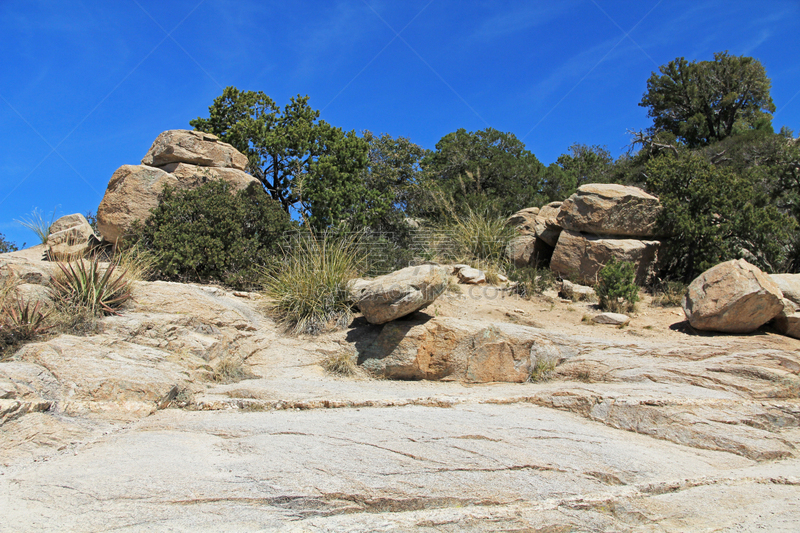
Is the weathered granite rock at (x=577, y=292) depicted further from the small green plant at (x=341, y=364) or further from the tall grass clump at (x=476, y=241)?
the small green plant at (x=341, y=364)

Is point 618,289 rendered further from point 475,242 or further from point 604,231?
point 475,242

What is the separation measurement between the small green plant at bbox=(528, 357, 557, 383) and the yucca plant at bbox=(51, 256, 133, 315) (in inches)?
237

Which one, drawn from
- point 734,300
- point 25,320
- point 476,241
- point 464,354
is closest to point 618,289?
point 734,300

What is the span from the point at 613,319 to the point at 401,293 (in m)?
4.44

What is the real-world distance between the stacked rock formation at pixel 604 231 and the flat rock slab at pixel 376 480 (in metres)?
7.45

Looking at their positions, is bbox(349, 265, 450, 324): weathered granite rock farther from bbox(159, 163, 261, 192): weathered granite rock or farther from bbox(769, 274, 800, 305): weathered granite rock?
bbox(769, 274, 800, 305): weathered granite rock

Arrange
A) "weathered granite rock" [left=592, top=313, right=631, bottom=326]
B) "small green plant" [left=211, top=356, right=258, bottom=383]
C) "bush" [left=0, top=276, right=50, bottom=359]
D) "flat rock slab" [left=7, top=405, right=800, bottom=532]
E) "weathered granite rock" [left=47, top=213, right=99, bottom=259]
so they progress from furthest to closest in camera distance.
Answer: "weathered granite rock" [left=47, top=213, right=99, bottom=259] < "weathered granite rock" [left=592, top=313, right=631, bottom=326] < "small green plant" [left=211, top=356, right=258, bottom=383] < "bush" [left=0, top=276, right=50, bottom=359] < "flat rock slab" [left=7, top=405, right=800, bottom=532]

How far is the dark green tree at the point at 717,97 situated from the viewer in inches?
833

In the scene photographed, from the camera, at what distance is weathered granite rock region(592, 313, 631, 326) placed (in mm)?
9305

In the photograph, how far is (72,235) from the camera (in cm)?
1126

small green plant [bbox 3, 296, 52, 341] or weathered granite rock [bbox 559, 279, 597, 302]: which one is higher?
weathered granite rock [bbox 559, 279, 597, 302]

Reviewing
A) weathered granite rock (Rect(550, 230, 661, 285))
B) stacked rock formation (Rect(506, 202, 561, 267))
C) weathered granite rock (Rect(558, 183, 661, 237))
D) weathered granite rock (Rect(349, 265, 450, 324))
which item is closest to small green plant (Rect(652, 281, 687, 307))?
weathered granite rock (Rect(550, 230, 661, 285))

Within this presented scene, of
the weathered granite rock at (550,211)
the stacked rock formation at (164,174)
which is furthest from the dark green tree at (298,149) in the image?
the weathered granite rock at (550,211)

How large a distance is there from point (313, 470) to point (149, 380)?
2.69 m
